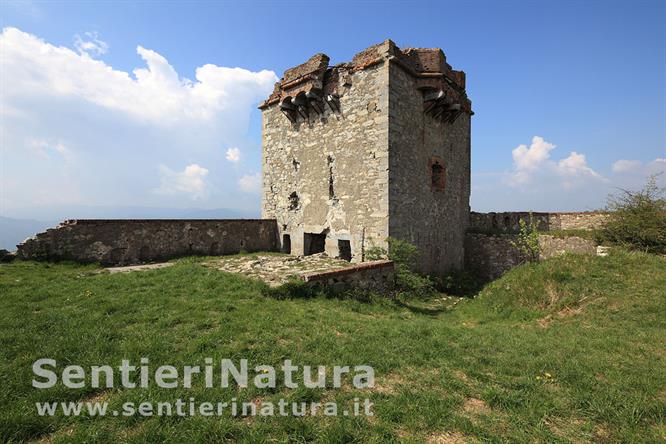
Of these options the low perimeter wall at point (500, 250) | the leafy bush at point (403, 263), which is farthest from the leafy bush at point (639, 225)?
the leafy bush at point (403, 263)

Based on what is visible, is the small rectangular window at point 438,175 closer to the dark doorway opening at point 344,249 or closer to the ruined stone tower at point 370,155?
the ruined stone tower at point 370,155

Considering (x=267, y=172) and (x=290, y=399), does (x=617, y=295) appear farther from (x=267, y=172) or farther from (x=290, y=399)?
(x=267, y=172)

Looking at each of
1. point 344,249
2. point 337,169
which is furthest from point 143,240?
point 337,169

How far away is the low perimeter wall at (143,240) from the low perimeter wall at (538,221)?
1082 cm

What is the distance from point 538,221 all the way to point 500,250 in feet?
11.6

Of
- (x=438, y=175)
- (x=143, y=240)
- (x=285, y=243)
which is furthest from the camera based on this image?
(x=285, y=243)

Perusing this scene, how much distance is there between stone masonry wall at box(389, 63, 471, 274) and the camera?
416 inches

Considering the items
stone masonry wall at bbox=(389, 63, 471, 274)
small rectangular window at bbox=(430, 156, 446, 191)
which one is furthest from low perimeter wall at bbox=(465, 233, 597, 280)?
small rectangular window at bbox=(430, 156, 446, 191)

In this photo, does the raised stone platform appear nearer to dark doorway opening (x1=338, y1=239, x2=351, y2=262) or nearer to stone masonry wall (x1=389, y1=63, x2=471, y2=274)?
dark doorway opening (x1=338, y1=239, x2=351, y2=262)

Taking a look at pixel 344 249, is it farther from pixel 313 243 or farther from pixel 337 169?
pixel 337 169

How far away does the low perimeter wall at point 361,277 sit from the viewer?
7548mm

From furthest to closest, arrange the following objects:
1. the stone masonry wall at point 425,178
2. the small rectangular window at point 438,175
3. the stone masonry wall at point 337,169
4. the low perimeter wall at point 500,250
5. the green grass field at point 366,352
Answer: the small rectangular window at point 438,175, the low perimeter wall at point 500,250, the stone masonry wall at point 425,178, the stone masonry wall at point 337,169, the green grass field at point 366,352

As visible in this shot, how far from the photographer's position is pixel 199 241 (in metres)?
12.1

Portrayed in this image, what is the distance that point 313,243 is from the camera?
13.5 meters
